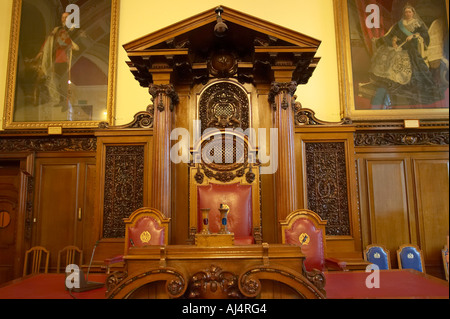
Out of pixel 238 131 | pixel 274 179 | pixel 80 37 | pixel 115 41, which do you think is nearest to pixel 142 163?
pixel 238 131

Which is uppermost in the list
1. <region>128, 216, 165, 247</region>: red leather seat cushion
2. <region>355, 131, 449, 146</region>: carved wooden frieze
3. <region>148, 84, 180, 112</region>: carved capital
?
<region>148, 84, 180, 112</region>: carved capital

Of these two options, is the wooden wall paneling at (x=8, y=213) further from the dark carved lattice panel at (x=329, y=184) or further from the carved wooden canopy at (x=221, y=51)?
the dark carved lattice panel at (x=329, y=184)

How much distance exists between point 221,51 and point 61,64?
11.1 feet

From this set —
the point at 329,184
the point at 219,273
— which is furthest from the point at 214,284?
the point at 329,184

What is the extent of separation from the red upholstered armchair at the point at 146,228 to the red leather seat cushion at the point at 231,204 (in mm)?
841

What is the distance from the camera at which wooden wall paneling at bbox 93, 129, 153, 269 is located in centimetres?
483

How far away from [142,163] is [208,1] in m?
3.55

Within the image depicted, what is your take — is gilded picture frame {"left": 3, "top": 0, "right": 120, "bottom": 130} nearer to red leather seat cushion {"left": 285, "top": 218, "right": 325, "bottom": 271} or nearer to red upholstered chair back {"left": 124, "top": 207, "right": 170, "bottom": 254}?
red upholstered chair back {"left": 124, "top": 207, "right": 170, "bottom": 254}

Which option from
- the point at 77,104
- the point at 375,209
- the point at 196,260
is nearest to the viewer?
the point at 196,260

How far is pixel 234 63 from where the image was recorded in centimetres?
500

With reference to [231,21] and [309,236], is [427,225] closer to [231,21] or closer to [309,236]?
[309,236]

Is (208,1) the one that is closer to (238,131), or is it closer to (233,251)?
(238,131)

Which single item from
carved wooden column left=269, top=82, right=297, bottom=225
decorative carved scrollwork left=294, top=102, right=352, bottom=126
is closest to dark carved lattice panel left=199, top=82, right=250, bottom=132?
carved wooden column left=269, top=82, right=297, bottom=225

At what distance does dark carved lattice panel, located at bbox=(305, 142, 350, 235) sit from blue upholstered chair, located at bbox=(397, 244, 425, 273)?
46.7 inches
